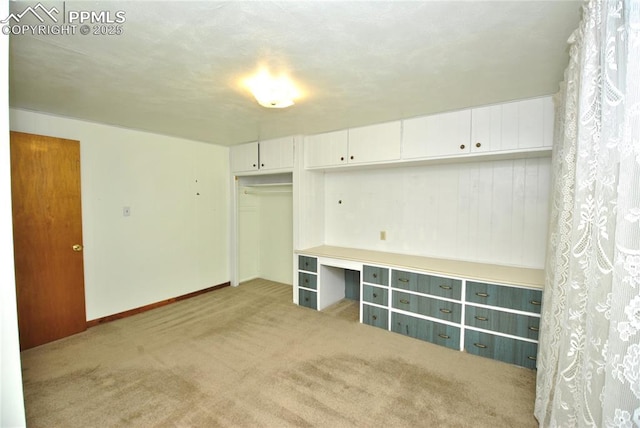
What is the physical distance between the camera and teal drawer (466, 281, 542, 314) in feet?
7.77

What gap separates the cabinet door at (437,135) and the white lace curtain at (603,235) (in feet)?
4.36

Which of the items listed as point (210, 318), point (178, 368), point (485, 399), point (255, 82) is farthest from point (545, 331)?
point (210, 318)

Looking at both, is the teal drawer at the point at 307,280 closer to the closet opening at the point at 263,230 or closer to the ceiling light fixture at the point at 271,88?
the closet opening at the point at 263,230

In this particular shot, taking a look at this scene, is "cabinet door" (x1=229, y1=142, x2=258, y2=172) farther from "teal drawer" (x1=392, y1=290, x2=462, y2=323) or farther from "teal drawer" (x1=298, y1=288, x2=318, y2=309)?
"teal drawer" (x1=392, y1=290, x2=462, y2=323)

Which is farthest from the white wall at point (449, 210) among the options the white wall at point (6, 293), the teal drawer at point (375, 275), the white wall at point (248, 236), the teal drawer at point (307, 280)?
the white wall at point (6, 293)

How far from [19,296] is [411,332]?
12.7 feet

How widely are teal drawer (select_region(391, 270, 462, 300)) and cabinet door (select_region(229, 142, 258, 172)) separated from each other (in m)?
2.63

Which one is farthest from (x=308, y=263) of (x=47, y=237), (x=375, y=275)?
(x=47, y=237)

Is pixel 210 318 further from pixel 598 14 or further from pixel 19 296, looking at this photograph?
pixel 598 14

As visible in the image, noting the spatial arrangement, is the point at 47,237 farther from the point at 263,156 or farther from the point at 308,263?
the point at 308,263

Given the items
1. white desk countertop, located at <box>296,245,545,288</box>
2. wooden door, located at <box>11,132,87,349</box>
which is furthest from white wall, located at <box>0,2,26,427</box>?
white desk countertop, located at <box>296,245,545,288</box>

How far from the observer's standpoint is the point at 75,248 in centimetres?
304

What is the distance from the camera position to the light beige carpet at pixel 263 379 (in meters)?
1.87

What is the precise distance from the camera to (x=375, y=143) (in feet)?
10.8
